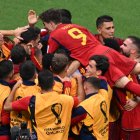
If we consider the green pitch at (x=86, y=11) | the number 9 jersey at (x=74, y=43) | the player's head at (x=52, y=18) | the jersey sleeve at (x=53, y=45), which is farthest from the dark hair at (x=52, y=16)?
the green pitch at (x=86, y=11)

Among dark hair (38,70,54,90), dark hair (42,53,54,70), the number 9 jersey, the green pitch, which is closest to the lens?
dark hair (38,70,54,90)

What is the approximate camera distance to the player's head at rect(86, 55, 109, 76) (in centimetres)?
659

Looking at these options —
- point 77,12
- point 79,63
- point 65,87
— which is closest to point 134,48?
point 79,63

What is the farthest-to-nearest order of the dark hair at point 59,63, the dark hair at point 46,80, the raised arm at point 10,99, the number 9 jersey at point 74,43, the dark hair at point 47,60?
the number 9 jersey at point 74,43 → the dark hair at point 47,60 → the dark hair at point 59,63 → the raised arm at point 10,99 → the dark hair at point 46,80

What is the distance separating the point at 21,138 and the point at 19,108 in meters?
0.74

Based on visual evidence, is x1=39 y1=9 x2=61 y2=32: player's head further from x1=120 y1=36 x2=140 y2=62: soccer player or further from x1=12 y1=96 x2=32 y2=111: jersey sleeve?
x1=12 y1=96 x2=32 y2=111: jersey sleeve

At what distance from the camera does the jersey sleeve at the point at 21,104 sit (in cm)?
614

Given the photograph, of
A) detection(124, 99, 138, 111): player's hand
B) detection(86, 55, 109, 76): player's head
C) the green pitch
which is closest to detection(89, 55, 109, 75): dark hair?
detection(86, 55, 109, 76): player's head

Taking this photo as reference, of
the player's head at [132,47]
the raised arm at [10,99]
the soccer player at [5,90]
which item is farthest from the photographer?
the player's head at [132,47]

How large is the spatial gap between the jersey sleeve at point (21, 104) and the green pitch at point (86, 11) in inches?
241

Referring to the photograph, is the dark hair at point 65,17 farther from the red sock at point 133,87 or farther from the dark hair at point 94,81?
the dark hair at point 94,81

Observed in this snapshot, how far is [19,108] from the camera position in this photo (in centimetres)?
619

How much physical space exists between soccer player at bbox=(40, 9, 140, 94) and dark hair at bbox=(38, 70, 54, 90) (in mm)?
938

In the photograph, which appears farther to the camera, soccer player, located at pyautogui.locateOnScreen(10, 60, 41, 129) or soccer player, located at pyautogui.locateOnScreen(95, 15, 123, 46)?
soccer player, located at pyautogui.locateOnScreen(95, 15, 123, 46)
